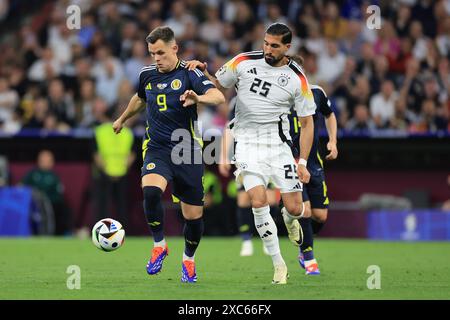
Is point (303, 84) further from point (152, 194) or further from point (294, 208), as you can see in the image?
point (152, 194)

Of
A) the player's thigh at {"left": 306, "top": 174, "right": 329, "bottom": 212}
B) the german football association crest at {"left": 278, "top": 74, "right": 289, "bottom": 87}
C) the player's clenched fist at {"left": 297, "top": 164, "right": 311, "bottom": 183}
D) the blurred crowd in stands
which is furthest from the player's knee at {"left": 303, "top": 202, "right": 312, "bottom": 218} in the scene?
the blurred crowd in stands

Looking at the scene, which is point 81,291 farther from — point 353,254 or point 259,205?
point 353,254

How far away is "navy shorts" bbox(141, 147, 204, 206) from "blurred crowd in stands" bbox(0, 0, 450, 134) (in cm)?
791

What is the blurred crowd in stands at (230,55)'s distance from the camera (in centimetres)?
1833

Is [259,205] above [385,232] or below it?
above

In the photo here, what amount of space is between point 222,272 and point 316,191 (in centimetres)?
144

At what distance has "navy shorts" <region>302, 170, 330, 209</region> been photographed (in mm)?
11383

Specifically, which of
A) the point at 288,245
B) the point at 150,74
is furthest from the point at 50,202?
the point at 150,74

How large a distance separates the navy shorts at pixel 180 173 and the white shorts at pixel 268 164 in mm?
417

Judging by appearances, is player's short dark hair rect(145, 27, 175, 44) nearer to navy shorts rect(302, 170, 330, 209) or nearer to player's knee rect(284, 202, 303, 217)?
player's knee rect(284, 202, 303, 217)

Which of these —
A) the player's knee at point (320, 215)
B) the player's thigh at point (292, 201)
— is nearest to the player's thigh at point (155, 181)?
the player's thigh at point (292, 201)

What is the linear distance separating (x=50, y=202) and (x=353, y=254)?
6.38 m
